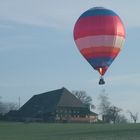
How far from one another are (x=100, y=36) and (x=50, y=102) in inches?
2527

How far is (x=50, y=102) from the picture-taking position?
310ft

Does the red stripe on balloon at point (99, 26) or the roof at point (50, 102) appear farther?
the roof at point (50, 102)

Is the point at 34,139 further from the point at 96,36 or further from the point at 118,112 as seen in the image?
the point at 118,112

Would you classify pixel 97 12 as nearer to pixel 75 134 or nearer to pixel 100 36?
pixel 100 36

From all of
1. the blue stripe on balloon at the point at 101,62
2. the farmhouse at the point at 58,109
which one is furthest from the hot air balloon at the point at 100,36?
the farmhouse at the point at 58,109

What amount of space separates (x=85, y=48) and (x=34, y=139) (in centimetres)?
892

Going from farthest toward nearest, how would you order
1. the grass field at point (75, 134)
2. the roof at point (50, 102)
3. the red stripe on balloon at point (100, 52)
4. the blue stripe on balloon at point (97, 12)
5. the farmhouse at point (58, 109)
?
the roof at point (50, 102) → the farmhouse at point (58, 109) → the grass field at point (75, 134) → the blue stripe on balloon at point (97, 12) → the red stripe on balloon at point (100, 52)

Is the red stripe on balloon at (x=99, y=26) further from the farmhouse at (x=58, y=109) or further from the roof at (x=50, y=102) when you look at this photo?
the roof at (x=50, y=102)


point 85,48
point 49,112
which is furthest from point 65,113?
point 85,48

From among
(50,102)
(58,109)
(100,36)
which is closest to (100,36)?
(100,36)

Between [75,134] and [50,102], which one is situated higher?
[50,102]

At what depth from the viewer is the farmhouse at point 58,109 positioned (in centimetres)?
8656

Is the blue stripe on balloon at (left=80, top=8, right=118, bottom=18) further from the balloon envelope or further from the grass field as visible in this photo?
the grass field

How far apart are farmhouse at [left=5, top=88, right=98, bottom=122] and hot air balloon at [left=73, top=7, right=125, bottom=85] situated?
50642 millimetres
